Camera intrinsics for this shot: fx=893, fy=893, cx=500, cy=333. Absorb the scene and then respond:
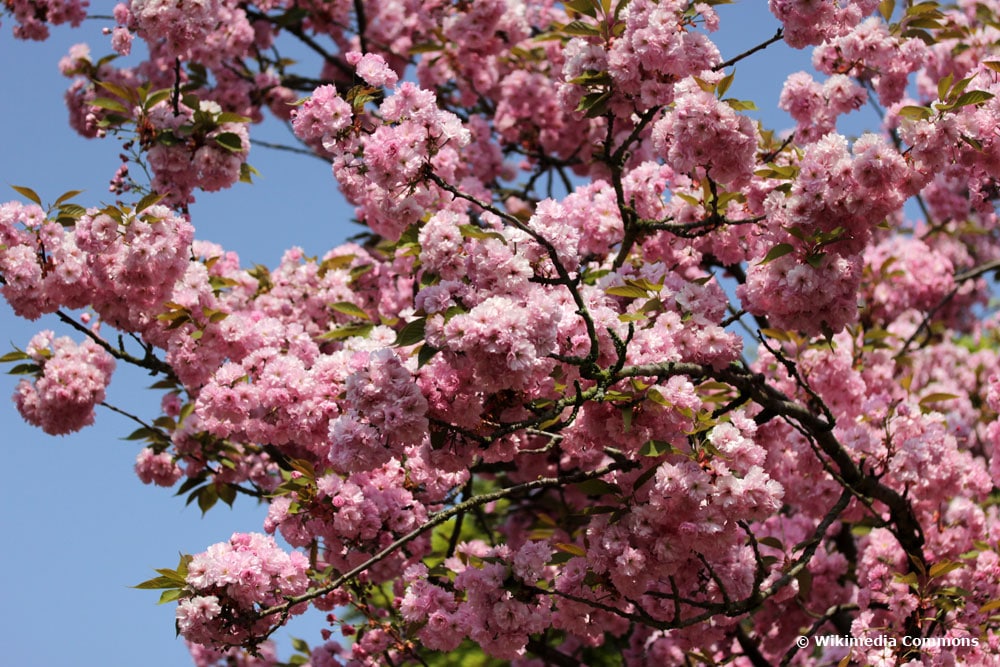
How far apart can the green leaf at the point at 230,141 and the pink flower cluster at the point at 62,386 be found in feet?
5.08

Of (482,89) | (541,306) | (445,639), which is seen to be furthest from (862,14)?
(482,89)

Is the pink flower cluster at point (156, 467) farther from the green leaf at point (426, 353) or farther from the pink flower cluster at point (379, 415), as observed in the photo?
the green leaf at point (426, 353)

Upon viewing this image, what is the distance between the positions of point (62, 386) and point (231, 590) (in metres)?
2.41

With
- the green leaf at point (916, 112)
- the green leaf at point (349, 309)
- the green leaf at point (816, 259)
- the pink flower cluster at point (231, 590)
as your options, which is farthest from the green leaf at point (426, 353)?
the green leaf at point (916, 112)

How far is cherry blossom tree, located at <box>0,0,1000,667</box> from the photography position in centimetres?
333

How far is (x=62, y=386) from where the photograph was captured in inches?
207

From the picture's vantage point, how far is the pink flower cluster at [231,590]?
3.46 metres

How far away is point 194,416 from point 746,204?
3.49m

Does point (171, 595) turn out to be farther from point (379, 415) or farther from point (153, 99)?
point (153, 99)

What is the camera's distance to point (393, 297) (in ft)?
19.6

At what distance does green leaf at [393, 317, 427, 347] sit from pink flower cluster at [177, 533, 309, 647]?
1261 mm

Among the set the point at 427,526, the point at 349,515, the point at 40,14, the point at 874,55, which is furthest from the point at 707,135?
the point at 40,14

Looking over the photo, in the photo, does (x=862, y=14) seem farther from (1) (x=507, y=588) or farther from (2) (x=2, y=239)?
(2) (x=2, y=239)

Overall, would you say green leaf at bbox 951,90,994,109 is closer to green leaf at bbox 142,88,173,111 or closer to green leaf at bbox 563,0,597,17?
green leaf at bbox 563,0,597,17
